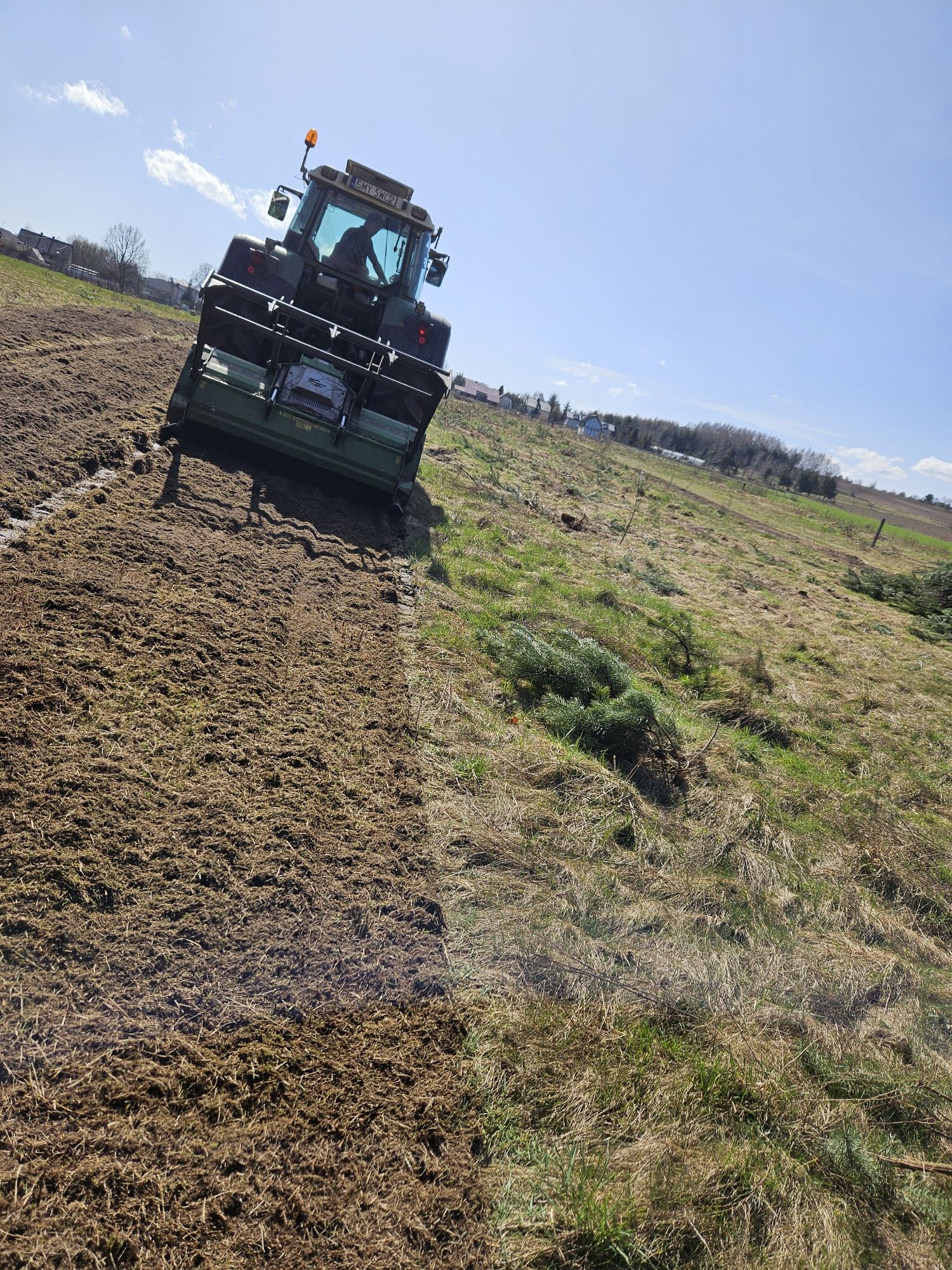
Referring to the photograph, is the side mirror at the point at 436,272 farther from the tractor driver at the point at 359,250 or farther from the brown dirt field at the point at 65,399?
the brown dirt field at the point at 65,399

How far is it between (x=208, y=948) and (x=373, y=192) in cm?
925

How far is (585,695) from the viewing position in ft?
19.3

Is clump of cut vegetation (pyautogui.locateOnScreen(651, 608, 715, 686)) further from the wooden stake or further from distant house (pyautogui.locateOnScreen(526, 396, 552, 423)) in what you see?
distant house (pyautogui.locateOnScreen(526, 396, 552, 423))

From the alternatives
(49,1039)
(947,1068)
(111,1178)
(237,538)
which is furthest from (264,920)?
(237,538)

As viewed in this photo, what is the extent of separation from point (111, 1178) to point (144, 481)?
5637mm

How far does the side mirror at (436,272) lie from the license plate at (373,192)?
825 millimetres

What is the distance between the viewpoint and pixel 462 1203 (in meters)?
2.10

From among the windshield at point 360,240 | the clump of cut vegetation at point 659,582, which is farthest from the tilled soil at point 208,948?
the clump of cut vegetation at point 659,582

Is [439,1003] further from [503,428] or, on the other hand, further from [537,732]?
[503,428]

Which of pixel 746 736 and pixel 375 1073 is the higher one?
pixel 746 736

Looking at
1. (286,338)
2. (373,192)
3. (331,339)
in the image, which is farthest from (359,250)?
(286,338)

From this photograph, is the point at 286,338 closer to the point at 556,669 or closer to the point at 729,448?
the point at 556,669

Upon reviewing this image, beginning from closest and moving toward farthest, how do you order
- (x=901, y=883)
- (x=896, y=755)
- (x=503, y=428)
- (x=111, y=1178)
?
(x=111, y=1178)
(x=901, y=883)
(x=896, y=755)
(x=503, y=428)

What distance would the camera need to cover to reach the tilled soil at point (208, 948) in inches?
74.5
